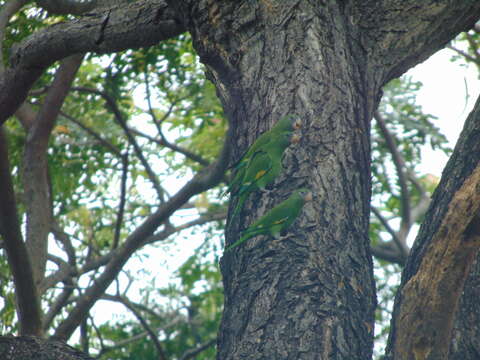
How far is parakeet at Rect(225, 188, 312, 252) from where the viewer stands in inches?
100

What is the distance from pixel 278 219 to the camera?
101 inches

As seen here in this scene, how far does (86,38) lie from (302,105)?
1237 millimetres

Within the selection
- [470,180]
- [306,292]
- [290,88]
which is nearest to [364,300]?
[306,292]

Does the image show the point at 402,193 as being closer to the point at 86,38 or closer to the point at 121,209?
the point at 121,209

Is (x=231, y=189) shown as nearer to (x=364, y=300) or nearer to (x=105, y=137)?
(x=364, y=300)

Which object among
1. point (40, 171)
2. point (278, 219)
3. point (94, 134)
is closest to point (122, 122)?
point (94, 134)

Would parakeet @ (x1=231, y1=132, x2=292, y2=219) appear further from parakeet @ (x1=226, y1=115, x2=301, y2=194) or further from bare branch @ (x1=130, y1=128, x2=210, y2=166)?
bare branch @ (x1=130, y1=128, x2=210, y2=166)

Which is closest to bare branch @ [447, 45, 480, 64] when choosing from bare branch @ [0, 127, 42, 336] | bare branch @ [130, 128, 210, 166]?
bare branch @ [130, 128, 210, 166]

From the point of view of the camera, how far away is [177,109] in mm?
6559

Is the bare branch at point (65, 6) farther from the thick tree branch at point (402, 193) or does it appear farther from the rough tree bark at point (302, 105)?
the thick tree branch at point (402, 193)

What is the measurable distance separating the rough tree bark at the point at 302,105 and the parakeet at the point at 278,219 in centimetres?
5

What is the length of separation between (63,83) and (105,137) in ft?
5.37

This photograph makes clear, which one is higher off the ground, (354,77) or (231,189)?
(354,77)

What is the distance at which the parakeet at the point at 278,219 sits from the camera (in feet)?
8.37
